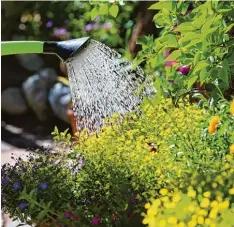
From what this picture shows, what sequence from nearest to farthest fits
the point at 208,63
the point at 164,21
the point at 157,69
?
the point at 208,63, the point at 164,21, the point at 157,69

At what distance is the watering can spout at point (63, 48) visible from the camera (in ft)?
7.58

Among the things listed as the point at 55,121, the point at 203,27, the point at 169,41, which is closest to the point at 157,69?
the point at 55,121

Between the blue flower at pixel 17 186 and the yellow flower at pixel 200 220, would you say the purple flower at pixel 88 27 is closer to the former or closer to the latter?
the blue flower at pixel 17 186

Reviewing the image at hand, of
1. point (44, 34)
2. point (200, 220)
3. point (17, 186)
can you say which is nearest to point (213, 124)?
point (200, 220)

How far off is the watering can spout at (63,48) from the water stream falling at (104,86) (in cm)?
56

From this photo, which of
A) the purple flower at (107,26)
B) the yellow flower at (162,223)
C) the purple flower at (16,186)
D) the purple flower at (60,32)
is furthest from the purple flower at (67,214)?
the purple flower at (60,32)

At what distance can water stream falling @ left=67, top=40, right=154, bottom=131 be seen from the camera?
10.5 ft

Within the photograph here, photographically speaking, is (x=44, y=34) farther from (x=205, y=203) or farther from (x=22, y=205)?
(x=205, y=203)

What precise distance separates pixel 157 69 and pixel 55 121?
152cm

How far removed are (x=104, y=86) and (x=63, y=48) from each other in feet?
4.04

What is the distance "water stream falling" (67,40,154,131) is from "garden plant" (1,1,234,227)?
25 cm

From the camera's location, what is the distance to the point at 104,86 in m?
3.57

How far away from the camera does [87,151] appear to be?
2.94m

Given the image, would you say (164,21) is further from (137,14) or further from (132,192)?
(137,14)
